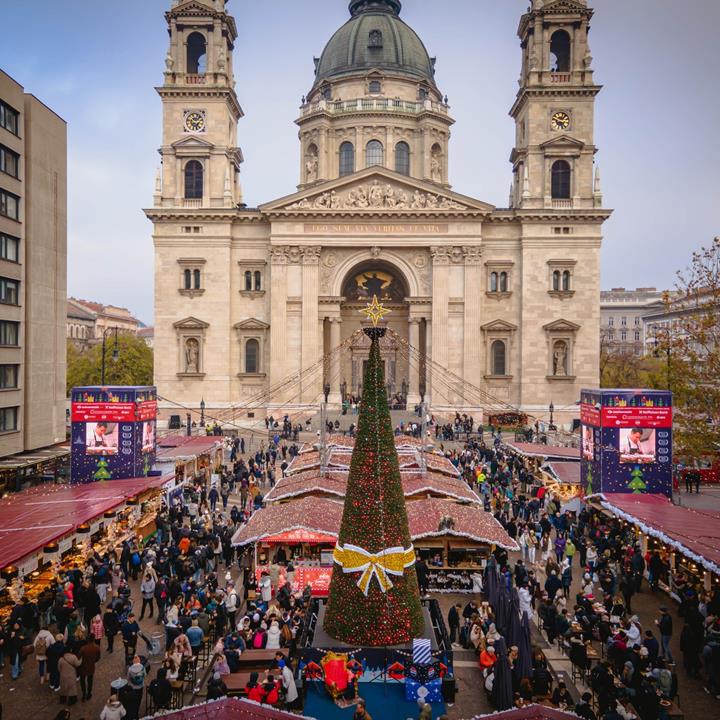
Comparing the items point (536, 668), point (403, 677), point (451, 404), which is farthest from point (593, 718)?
point (451, 404)

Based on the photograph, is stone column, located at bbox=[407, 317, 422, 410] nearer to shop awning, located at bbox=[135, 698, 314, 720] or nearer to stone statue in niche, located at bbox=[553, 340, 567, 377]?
stone statue in niche, located at bbox=[553, 340, 567, 377]

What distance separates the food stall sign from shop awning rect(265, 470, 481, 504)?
11.7ft

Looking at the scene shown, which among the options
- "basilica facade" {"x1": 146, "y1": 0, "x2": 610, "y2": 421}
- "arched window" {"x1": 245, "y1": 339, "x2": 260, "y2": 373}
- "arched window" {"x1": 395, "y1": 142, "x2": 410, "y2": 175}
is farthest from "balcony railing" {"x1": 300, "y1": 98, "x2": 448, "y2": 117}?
"arched window" {"x1": 245, "y1": 339, "x2": 260, "y2": 373}

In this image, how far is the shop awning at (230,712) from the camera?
907cm

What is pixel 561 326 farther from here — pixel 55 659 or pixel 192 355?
pixel 55 659

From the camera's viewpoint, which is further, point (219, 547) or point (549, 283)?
point (549, 283)

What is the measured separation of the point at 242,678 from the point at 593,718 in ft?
20.0

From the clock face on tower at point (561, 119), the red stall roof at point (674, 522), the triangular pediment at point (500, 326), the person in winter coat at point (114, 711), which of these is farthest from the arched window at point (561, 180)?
the person in winter coat at point (114, 711)

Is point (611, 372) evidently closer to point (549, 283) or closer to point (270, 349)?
point (549, 283)

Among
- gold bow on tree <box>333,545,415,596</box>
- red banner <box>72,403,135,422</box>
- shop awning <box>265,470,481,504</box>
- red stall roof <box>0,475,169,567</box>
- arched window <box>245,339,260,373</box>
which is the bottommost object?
red stall roof <box>0,475,169,567</box>

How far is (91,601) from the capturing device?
51.5 ft

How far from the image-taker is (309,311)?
2012 inches

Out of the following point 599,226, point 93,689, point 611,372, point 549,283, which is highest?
point 599,226

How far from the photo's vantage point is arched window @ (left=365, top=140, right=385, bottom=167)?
61.4 m
